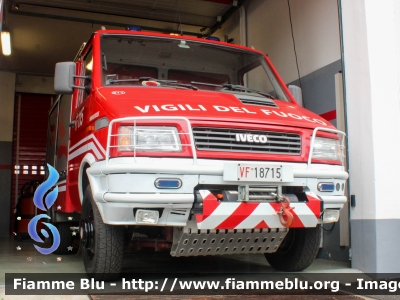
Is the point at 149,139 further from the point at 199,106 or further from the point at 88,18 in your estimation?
the point at 88,18

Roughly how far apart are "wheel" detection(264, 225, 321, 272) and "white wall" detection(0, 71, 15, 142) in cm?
1035

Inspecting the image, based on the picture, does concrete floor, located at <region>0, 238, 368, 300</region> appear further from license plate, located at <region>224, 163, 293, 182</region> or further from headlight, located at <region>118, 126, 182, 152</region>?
headlight, located at <region>118, 126, 182, 152</region>

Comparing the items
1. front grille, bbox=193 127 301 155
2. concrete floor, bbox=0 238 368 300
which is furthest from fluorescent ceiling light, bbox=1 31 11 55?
front grille, bbox=193 127 301 155

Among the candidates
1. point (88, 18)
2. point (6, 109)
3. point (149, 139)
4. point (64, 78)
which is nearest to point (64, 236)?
point (64, 78)

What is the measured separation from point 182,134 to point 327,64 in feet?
11.8

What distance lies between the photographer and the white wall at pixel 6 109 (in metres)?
13.2

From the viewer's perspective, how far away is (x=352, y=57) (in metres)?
5.30

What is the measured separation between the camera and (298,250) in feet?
15.5

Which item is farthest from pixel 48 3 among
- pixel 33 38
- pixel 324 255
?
pixel 324 255

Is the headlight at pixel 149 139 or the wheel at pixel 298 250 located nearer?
the headlight at pixel 149 139

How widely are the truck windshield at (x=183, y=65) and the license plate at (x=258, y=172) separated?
1.27m

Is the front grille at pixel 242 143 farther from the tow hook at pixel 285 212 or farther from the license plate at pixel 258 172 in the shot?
the tow hook at pixel 285 212

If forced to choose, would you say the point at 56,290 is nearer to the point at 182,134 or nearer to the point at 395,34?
the point at 182,134

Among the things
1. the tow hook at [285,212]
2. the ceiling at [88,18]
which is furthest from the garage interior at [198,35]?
the tow hook at [285,212]
